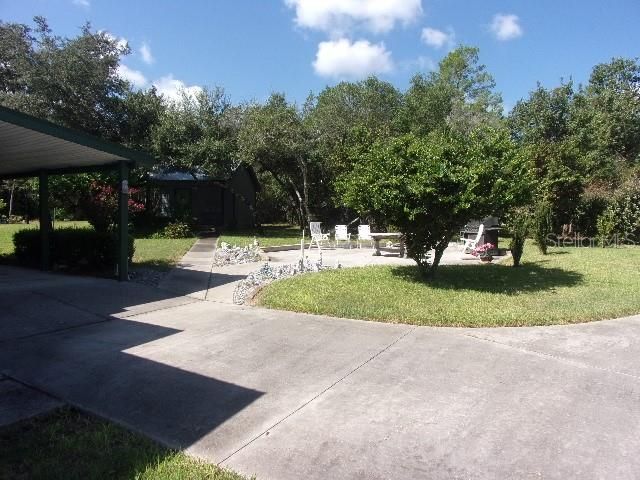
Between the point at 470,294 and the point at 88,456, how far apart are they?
6371 millimetres

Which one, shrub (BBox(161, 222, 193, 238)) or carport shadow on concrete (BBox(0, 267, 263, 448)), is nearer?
carport shadow on concrete (BBox(0, 267, 263, 448))

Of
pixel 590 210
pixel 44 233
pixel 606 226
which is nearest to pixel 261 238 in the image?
pixel 44 233

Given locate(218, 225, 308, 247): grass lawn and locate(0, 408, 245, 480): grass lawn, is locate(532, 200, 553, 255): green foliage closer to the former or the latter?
locate(218, 225, 308, 247): grass lawn

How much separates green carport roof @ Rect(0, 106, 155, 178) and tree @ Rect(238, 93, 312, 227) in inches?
471

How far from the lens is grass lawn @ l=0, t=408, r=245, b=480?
2.79 m

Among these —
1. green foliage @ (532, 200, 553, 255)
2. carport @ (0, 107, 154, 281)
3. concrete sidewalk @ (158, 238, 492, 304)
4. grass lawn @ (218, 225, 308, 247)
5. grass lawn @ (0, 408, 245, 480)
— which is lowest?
grass lawn @ (0, 408, 245, 480)

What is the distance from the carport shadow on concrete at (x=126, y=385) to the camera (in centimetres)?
351

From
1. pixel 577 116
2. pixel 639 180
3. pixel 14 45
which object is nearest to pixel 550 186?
pixel 639 180

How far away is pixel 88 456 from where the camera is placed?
298 cm

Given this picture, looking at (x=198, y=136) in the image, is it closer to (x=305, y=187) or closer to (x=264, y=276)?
(x=305, y=187)

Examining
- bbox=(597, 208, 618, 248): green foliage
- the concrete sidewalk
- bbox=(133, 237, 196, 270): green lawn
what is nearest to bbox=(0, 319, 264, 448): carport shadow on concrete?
the concrete sidewalk

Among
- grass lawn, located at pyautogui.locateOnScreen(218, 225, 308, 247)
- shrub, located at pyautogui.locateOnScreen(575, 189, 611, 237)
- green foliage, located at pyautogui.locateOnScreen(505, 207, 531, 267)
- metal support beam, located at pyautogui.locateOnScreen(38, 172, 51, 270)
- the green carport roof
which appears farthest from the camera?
grass lawn, located at pyautogui.locateOnScreen(218, 225, 308, 247)

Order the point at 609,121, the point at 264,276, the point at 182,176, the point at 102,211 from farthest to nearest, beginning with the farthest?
the point at 609,121
the point at 182,176
the point at 102,211
the point at 264,276

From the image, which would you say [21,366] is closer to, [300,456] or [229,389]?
[229,389]
